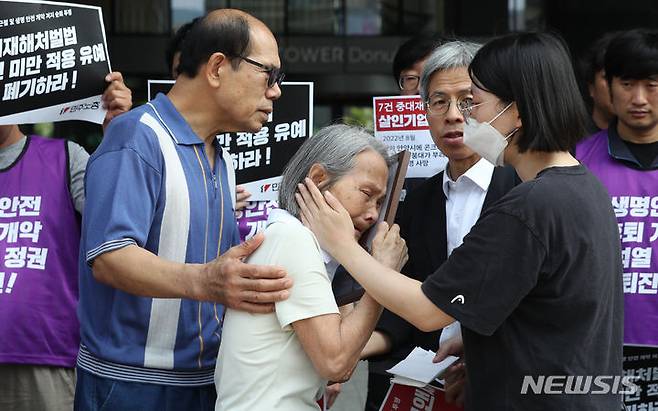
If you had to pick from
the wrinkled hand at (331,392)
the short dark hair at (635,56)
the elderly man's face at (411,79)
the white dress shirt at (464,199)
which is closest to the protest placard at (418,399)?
the wrinkled hand at (331,392)

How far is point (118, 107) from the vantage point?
3781mm

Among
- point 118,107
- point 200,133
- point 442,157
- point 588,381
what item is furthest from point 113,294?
point 442,157

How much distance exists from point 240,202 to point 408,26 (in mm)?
13075

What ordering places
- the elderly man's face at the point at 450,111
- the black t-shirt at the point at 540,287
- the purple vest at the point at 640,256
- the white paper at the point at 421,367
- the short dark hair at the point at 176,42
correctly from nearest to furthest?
the black t-shirt at the point at 540,287
the white paper at the point at 421,367
the elderly man's face at the point at 450,111
the purple vest at the point at 640,256
the short dark hair at the point at 176,42

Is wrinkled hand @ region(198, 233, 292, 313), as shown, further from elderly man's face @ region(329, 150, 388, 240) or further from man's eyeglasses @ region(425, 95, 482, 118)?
man's eyeglasses @ region(425, 95, 482, 118)

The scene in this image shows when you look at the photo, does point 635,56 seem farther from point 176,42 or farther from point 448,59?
point 176,42

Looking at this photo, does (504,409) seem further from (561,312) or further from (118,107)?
(118,107)

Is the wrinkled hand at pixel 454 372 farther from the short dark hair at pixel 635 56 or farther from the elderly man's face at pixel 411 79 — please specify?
the elderly man's face at pixel 411 79

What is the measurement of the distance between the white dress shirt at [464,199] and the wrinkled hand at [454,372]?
0.46m

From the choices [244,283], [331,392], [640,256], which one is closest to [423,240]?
[331,392]

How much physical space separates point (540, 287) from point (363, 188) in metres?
0.60

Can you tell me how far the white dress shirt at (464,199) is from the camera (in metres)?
3.54

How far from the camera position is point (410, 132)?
4.41 m

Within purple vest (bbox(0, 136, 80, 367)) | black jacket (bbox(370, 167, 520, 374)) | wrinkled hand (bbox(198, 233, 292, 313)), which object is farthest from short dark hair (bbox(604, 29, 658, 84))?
purple vest (bbox(0, 136, 80, 367))
